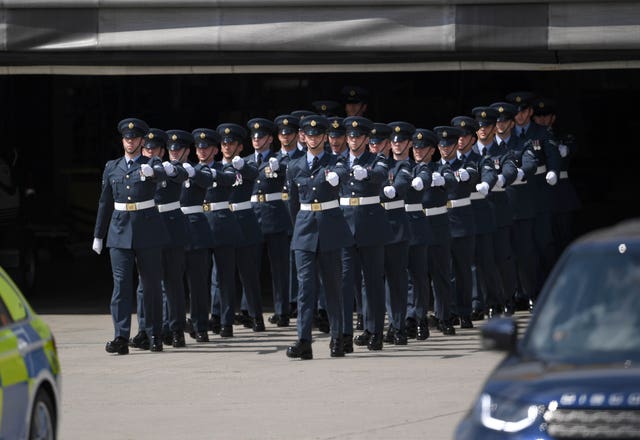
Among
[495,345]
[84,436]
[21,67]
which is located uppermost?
[21,67]

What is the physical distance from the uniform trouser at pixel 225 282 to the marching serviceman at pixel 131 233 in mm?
1221

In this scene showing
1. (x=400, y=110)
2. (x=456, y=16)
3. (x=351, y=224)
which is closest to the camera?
(x=351, y=224)

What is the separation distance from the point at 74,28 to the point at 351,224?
5.04 m

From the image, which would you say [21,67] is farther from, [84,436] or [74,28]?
[84,436]

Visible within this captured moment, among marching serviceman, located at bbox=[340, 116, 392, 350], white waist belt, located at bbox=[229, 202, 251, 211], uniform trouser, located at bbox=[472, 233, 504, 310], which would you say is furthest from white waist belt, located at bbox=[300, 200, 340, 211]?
uniform trouser, located at bbox=[472, 233, 504, 310]

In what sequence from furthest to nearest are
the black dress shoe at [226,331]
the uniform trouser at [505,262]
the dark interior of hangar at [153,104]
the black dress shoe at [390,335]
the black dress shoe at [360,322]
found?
the dark interior of hangar at [153,104], the uniform trouser at [505,262], the black dress shoe at [360,322], the black dress shoe at [226,331], the black dress shoe at [390,335]

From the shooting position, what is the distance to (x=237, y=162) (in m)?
16.4

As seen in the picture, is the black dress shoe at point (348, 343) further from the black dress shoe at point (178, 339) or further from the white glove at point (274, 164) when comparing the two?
the white glove at point (274, 164)

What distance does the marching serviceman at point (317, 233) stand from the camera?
14.2m

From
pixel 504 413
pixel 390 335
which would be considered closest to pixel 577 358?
pixel 504 413

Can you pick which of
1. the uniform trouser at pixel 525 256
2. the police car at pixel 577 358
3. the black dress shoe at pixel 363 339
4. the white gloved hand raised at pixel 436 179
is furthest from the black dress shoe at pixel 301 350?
the police car at pixel 577 358

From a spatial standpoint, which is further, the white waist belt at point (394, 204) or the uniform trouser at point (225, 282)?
the uniform trouser at point (225, 282)

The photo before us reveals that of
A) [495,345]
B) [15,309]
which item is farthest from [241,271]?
[495,345]

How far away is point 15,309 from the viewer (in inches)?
346
